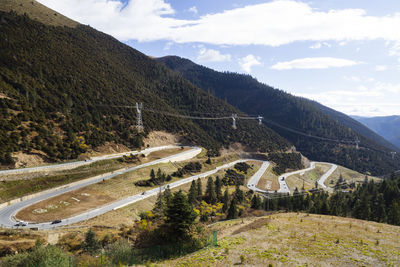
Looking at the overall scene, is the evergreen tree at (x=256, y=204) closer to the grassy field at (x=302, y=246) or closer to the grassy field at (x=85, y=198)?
the grassy field at (x=85, y=198)

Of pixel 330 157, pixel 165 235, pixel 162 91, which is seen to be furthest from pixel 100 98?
pixel 330 157

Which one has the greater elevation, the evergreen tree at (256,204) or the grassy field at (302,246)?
the grassy field at (302,246)

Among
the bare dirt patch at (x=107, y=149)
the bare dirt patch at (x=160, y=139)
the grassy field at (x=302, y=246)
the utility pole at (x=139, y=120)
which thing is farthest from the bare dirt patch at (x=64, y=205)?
the utility pole at (x=139, y=120)

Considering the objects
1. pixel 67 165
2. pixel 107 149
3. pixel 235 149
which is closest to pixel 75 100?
pixel 107 149

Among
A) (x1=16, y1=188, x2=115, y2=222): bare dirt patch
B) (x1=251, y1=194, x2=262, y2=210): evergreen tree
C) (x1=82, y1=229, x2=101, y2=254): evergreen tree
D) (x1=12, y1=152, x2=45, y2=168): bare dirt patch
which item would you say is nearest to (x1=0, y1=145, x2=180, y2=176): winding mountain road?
(x1=12, y1=152, x2=45, y2=168): bare dirt patch

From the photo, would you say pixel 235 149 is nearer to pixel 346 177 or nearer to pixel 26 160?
pixel 346 177

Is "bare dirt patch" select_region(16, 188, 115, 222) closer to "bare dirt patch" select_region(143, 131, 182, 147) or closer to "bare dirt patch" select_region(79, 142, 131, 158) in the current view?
"bare dirt patch" select_region(79, 142, 131, 158)
